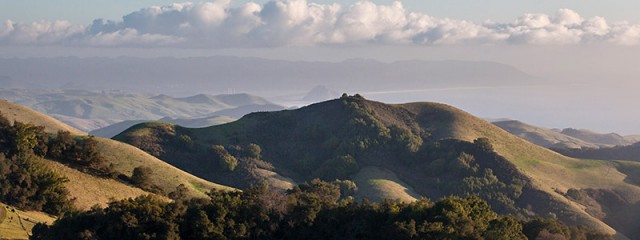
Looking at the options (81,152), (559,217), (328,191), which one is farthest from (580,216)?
(81,152)

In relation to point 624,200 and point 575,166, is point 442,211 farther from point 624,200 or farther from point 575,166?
point 575,166

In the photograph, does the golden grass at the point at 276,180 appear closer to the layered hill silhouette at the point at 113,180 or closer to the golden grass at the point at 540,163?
the layered hill silhouette at the point at 113,180

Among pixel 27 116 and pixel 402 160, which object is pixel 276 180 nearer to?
pixel 402 160

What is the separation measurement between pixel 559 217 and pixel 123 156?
73200 mm

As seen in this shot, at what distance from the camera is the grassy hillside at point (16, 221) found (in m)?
53.7

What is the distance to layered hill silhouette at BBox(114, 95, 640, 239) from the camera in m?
119

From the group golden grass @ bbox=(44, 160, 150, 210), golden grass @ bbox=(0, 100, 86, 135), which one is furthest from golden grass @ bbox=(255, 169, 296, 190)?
golden grass @ bbox=(44, 160, 150, 210)

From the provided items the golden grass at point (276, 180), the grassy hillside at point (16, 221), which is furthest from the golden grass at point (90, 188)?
the golden grass at point (276, 180)

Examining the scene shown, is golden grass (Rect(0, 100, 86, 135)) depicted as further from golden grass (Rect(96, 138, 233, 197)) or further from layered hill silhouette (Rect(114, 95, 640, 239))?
golden grass (Rect(96, 138, 233, 197))

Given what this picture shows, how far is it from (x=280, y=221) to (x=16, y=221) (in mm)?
23294

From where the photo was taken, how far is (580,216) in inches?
4323

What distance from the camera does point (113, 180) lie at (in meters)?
74.6

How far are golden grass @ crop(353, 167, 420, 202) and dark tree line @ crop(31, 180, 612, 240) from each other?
48069mm

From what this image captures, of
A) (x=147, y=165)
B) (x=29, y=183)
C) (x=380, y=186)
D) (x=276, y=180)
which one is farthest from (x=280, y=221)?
(x=276, y=180)
